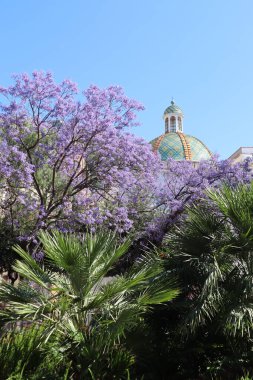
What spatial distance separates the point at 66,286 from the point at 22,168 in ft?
22.7

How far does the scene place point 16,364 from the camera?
5.74 m

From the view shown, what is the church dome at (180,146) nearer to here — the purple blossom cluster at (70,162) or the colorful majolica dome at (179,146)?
the colorful majolica dome at (179,146)

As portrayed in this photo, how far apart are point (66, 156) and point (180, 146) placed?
34.9m

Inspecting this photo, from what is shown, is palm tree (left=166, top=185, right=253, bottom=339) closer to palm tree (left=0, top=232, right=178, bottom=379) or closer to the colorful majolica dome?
palm tree (left=0, top=232, right=178, bottom=379)

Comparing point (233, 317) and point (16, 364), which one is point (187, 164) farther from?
point (16, 364)

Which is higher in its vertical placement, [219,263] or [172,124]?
[172,124]

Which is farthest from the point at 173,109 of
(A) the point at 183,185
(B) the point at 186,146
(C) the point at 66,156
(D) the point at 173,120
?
(C) the point at 66,156

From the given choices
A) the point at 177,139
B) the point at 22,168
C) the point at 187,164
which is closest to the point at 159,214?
the point at 187,164

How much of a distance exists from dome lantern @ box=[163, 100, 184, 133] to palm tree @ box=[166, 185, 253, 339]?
4576 cm

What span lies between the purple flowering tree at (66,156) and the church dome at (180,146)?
32.4 meters

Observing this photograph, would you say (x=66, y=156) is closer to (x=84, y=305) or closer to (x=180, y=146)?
(x=84, y=305)

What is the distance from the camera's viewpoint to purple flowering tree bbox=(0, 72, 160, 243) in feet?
42.4

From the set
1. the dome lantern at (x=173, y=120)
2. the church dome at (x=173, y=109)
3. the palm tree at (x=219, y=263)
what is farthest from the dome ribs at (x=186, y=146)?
the palm tree at (x=219, y=263)

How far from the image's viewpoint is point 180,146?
47.5 m
